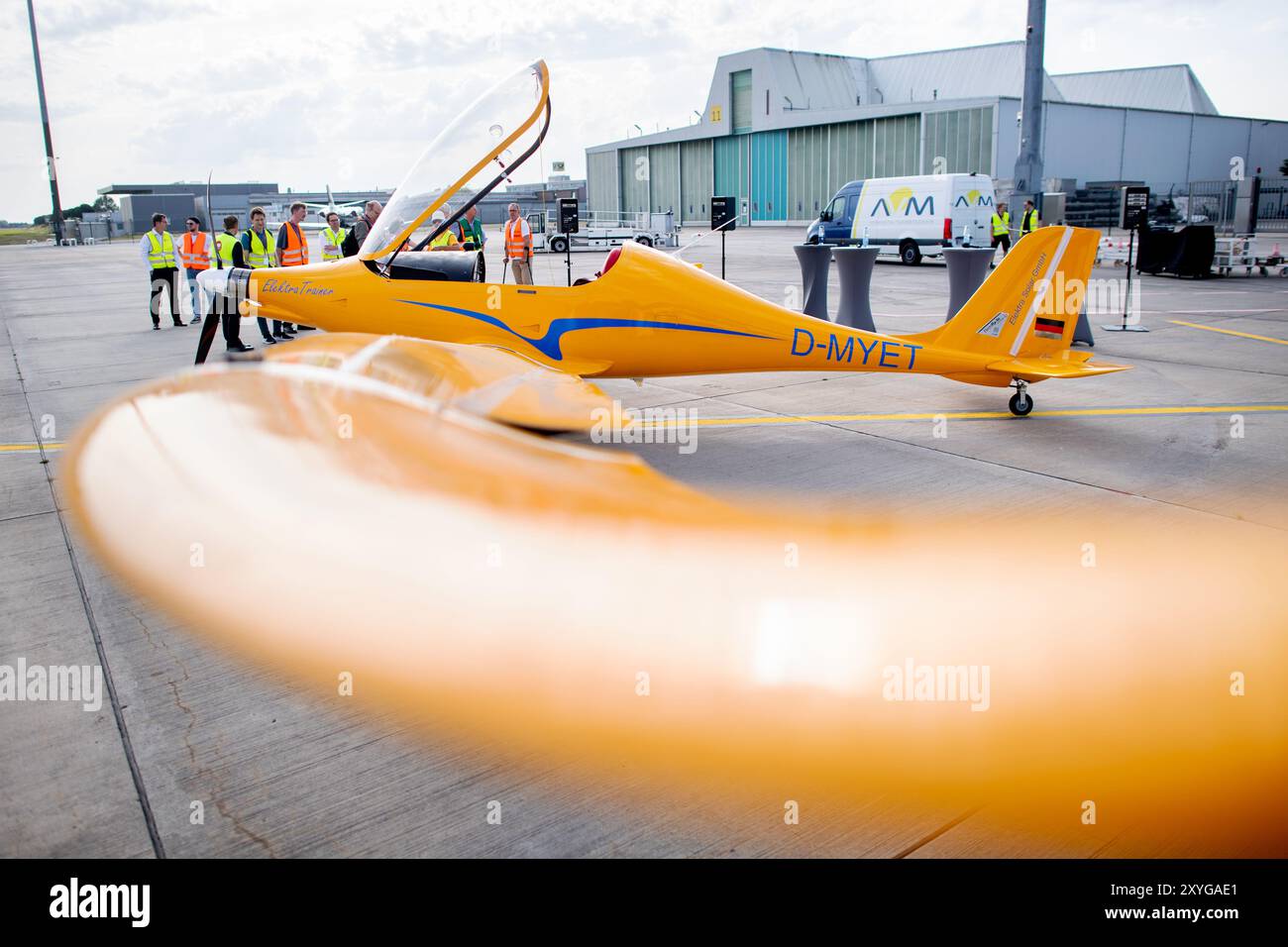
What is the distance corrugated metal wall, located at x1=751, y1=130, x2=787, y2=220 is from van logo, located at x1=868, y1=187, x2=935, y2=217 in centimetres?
2993

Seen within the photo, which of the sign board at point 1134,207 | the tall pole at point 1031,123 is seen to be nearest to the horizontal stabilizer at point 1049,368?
the sign board at point 1134,207

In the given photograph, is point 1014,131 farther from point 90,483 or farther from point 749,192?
point 90,483

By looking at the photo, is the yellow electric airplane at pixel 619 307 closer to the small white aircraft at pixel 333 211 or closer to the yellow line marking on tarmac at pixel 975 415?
the yellow line marking on tarmac at pixel 975 415

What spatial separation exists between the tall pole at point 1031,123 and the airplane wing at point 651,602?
24.5 m

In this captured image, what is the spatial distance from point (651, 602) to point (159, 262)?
1592cm

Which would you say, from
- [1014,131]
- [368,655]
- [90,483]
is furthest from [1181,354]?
[1014,131]

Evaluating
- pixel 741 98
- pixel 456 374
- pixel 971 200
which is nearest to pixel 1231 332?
pixel 971 200

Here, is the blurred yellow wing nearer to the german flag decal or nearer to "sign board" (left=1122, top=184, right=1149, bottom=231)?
the german flag decal

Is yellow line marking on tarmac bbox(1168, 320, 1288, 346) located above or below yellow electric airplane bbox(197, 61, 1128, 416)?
below

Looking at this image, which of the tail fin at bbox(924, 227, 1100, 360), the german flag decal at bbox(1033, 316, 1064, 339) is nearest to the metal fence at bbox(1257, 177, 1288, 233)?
the tail fin at bbox(924, 227, 1100, 360)

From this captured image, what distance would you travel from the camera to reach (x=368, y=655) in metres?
4.10

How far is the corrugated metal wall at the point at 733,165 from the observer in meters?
59.3

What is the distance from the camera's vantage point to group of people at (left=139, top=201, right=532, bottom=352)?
8.50 m

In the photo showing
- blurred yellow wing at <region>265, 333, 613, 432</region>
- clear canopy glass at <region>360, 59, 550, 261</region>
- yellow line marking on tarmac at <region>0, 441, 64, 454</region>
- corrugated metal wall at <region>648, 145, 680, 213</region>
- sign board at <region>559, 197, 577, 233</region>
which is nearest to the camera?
blurred yellow wing at <region>265, 333, 613, 432</region>
